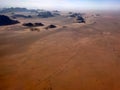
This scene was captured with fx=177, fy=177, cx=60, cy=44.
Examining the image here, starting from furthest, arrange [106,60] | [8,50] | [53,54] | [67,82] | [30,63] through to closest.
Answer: [8,50] → [53,54] → [106,60] → [30,63] → [67,82]

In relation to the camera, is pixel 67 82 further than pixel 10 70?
No

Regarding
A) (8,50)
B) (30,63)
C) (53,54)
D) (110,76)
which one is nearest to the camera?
(110,76)

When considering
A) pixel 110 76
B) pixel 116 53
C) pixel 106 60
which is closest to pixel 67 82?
→ pixel 110 76

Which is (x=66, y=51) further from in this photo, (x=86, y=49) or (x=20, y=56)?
(x=20, y=56)

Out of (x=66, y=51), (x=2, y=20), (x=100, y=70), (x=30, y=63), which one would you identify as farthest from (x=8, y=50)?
(x=2, y=20)

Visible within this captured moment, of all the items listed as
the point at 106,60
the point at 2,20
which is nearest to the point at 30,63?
the point at 106,60

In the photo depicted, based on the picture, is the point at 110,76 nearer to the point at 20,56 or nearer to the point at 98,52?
the point at 98,52

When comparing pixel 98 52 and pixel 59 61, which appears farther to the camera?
pixel 98 52

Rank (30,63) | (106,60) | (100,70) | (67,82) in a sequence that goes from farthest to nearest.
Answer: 1. (106,60)
2. (30,63)
3. (100,70)
4. (67,82)

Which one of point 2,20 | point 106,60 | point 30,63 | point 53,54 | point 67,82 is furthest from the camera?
point 2,20
